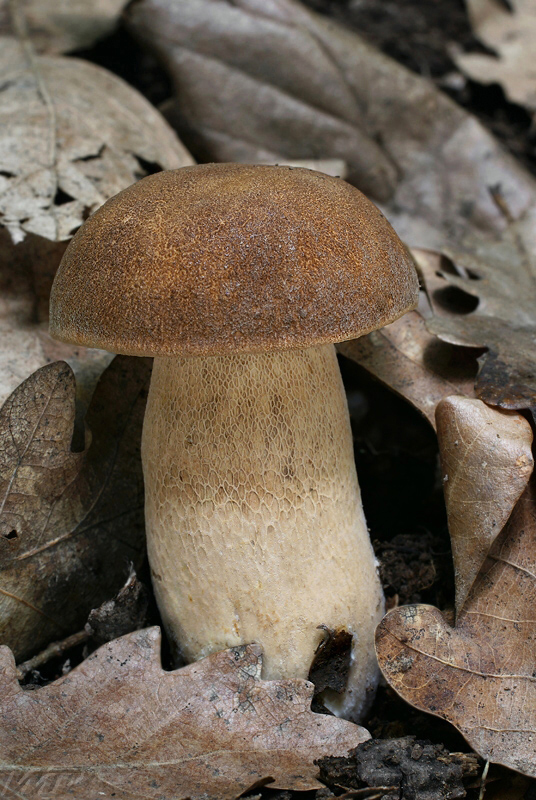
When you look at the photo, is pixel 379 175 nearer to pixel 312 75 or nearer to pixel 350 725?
pixel 312 75

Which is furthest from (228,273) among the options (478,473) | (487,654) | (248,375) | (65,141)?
(65,141)

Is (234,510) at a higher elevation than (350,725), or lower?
higher

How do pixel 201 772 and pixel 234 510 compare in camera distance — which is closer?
pixel 201 772

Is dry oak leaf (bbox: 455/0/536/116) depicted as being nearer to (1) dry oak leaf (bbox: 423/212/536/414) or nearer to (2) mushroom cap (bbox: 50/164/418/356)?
(1) dry oak leaf (bbox: 423/212/536/414)

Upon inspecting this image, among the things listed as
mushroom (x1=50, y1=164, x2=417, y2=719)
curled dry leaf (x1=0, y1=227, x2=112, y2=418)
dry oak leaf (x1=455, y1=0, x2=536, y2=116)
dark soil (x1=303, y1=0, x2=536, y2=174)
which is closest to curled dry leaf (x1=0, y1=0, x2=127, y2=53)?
dark soil (x1=303, y1=0, x2=536, y2=174)

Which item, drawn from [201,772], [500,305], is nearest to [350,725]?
[201,772]

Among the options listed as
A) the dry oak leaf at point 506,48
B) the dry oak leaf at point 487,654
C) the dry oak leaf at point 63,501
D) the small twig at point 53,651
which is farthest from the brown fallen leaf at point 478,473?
the dry oak leaf at point 506,48
